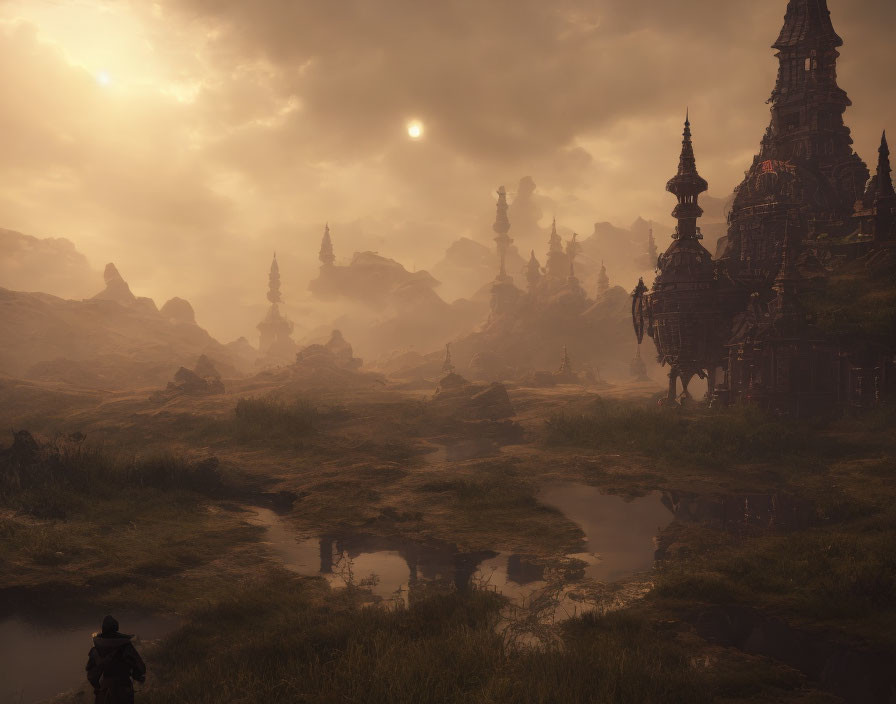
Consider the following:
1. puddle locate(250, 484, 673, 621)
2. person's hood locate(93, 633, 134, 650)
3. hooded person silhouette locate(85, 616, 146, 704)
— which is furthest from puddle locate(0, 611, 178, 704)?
puddle locate(250, 484, 673, 621)

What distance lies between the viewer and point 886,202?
2416 cm

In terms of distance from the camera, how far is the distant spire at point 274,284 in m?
126

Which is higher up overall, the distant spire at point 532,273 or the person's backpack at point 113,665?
the distant spire at point 532,273

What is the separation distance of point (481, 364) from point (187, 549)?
5905 cm

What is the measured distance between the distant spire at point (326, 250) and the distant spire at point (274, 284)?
15.6 m

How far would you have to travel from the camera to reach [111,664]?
4945 millimetres

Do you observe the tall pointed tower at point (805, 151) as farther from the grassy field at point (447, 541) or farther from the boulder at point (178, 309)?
the boulder at point (178, 309)

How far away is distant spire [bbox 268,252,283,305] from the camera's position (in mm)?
126312

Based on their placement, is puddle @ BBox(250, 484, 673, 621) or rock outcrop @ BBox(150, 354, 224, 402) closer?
puddle @ BBox(250, 484, 673, 621)

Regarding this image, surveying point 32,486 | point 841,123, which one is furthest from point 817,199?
point 32,486

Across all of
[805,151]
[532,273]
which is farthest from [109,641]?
[532,273]

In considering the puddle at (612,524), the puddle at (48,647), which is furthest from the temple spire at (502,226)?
the puddle at (48,647)

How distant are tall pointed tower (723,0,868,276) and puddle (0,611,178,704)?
100 feet

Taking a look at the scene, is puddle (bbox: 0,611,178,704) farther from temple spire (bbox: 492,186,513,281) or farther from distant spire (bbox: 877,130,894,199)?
temple spire (bbox: 492,186,513,281)
